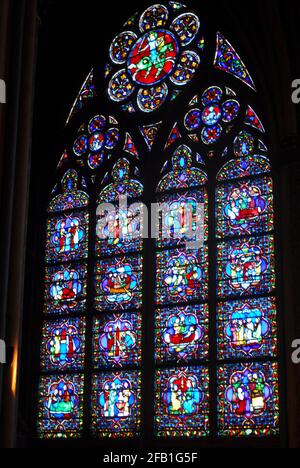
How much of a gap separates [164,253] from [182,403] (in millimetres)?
1991

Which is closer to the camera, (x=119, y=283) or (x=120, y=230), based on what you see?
(x=119, y=283)

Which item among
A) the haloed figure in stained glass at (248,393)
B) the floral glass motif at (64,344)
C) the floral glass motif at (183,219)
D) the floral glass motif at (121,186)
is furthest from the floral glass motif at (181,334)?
the floral glass motif at (121,186)

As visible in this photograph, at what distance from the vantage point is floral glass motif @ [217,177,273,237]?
1170cm

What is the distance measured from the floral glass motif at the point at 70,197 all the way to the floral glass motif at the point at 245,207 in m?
2.18

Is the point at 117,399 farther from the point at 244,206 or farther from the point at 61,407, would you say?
the point at 244,206

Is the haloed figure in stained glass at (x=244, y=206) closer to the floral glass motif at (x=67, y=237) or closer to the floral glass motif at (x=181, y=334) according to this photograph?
the floral glass motif at (x=181, y=334)

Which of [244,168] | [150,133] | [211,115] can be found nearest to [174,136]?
[150,133]

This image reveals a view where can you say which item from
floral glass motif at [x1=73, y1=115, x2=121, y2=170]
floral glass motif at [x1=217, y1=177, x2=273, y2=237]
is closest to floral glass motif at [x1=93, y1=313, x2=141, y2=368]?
floral glass motif at [x1=217, y1=177, x2=273, y2=237]

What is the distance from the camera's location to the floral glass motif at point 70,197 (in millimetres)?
13250

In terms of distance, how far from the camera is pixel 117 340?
1218cm

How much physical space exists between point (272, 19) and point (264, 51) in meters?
0.41

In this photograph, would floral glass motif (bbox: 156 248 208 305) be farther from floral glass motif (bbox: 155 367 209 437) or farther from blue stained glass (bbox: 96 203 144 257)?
floral glass motif (bbox: 155 367 209 437)
